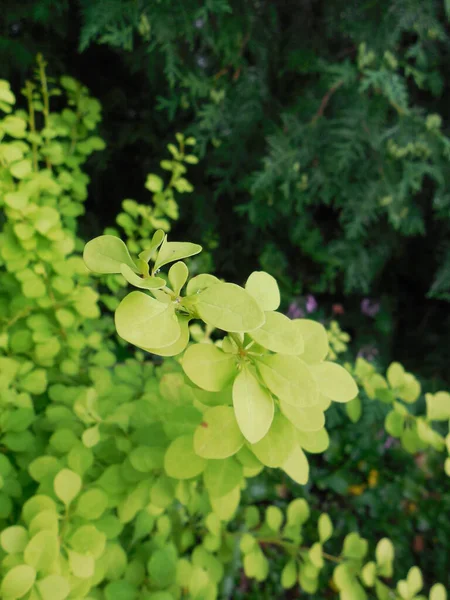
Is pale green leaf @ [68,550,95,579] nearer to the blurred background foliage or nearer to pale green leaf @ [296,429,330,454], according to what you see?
pale green leaf @ [296,429,330,454]

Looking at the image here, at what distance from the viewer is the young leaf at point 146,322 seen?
387 mm

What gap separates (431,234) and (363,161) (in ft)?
A: 2.21

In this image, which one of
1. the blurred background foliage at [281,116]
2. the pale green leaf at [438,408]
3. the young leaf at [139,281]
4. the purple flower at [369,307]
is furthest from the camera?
the purple flower at [369,307]

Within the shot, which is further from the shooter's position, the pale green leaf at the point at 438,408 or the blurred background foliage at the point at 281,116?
the blurred background foliage at the point at 281,116

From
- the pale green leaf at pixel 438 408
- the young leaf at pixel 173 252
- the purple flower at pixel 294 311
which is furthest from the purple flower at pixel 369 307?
the young leaf at pixel 173 252

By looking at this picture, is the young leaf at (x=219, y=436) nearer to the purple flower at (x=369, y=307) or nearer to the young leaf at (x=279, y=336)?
the young leaf at (x=279, y=336)

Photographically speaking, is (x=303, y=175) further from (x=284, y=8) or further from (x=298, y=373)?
(x=298, y=373)

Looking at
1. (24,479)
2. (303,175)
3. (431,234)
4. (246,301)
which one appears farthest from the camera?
(431,234)

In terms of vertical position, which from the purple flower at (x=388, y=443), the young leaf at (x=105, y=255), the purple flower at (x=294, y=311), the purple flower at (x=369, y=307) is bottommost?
the purple flower at (x=388, y=443)

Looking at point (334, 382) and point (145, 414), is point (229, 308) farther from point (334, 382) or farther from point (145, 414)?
point (145, 414)

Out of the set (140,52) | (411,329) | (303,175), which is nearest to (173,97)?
(140,52)

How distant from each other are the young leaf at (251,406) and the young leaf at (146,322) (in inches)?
4.0

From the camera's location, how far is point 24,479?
32.1 inches

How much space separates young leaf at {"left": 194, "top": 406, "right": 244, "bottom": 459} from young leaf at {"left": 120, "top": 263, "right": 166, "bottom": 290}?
0.20m
